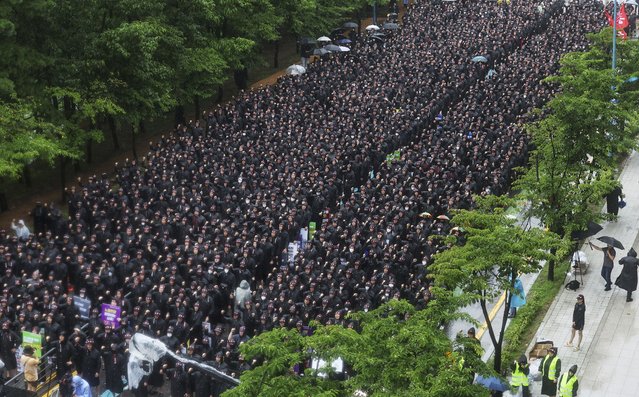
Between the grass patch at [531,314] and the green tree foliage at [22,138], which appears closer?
the grass patch at [531,314]

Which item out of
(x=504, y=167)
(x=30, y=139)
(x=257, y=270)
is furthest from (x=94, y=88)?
(x=504, y=167)

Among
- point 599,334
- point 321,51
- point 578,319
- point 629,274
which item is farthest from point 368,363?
point 321,51

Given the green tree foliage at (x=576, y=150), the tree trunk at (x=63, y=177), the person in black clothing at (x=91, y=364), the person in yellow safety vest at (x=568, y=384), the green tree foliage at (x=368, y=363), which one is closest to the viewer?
the green tree foliage at (x=368, y=363)

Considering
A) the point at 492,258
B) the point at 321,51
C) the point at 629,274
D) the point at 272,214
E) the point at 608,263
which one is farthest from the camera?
the point at 321,51

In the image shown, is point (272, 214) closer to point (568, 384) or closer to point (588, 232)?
point (588, 232)

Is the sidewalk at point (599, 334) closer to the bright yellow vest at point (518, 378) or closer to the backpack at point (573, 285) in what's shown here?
the backpack at point (573, 285)

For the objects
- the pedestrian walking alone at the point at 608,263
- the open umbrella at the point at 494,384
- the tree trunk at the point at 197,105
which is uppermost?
the open umbrella at the point at 494,384

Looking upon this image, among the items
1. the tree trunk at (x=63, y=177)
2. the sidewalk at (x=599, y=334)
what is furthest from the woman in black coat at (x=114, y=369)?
the tree trunk at (x=63, y=177)

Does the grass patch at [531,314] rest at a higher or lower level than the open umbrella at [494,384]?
lower
